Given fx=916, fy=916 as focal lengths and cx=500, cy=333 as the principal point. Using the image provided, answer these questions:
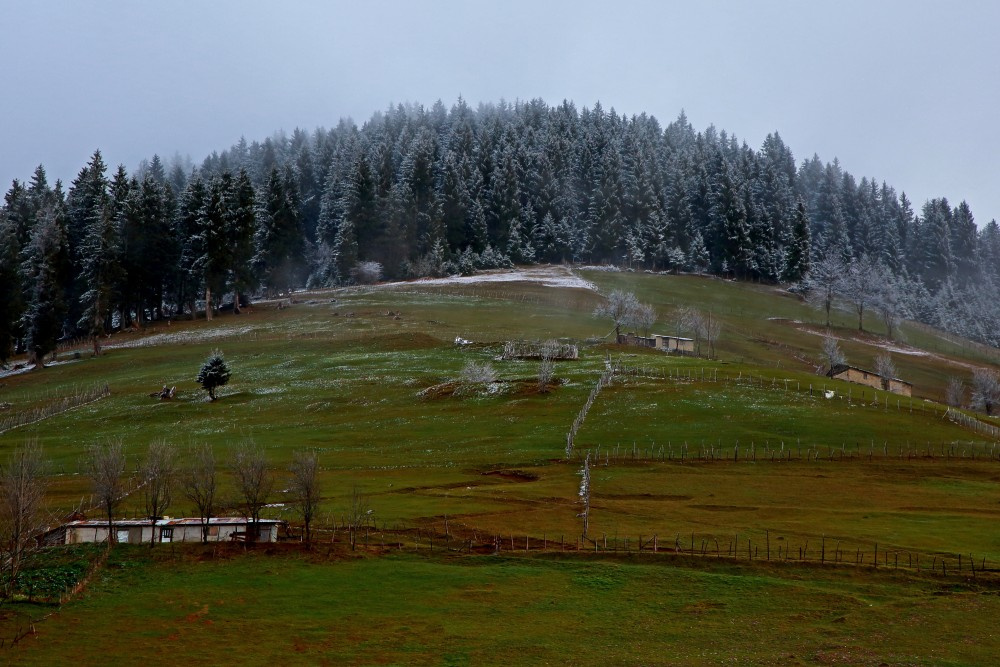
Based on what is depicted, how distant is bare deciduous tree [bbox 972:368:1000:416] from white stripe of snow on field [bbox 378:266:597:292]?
62.9m

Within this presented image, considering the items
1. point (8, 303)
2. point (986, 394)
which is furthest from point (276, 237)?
point (986, 394)

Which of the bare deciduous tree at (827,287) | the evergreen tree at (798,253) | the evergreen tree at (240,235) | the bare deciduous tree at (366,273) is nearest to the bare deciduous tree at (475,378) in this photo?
the evergreen tree at (240,235)

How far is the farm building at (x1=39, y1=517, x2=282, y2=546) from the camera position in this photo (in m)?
46.9

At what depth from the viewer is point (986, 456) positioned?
6788cm

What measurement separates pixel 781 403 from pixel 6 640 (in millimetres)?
63328

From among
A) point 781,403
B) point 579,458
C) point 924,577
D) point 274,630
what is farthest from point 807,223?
point 274,630

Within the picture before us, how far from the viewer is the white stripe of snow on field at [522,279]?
15700 centimetres

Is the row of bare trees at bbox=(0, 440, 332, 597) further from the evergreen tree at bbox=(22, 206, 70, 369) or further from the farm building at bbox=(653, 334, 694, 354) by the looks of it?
the farm building at bbox=(653, 334, 694, 354)

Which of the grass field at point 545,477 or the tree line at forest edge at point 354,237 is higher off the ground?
the tree line at forest edge at point 354,237

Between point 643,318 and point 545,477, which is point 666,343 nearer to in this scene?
point 643,318

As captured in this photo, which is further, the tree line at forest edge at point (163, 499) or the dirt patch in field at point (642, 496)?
the dirt patch in field at point (642, 496)

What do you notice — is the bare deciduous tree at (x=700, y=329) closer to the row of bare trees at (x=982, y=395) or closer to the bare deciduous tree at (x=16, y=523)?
the row of bare trees at (x=982, y=395)

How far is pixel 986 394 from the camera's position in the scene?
103 m

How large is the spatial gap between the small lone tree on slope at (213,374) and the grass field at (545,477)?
2.47 metres
